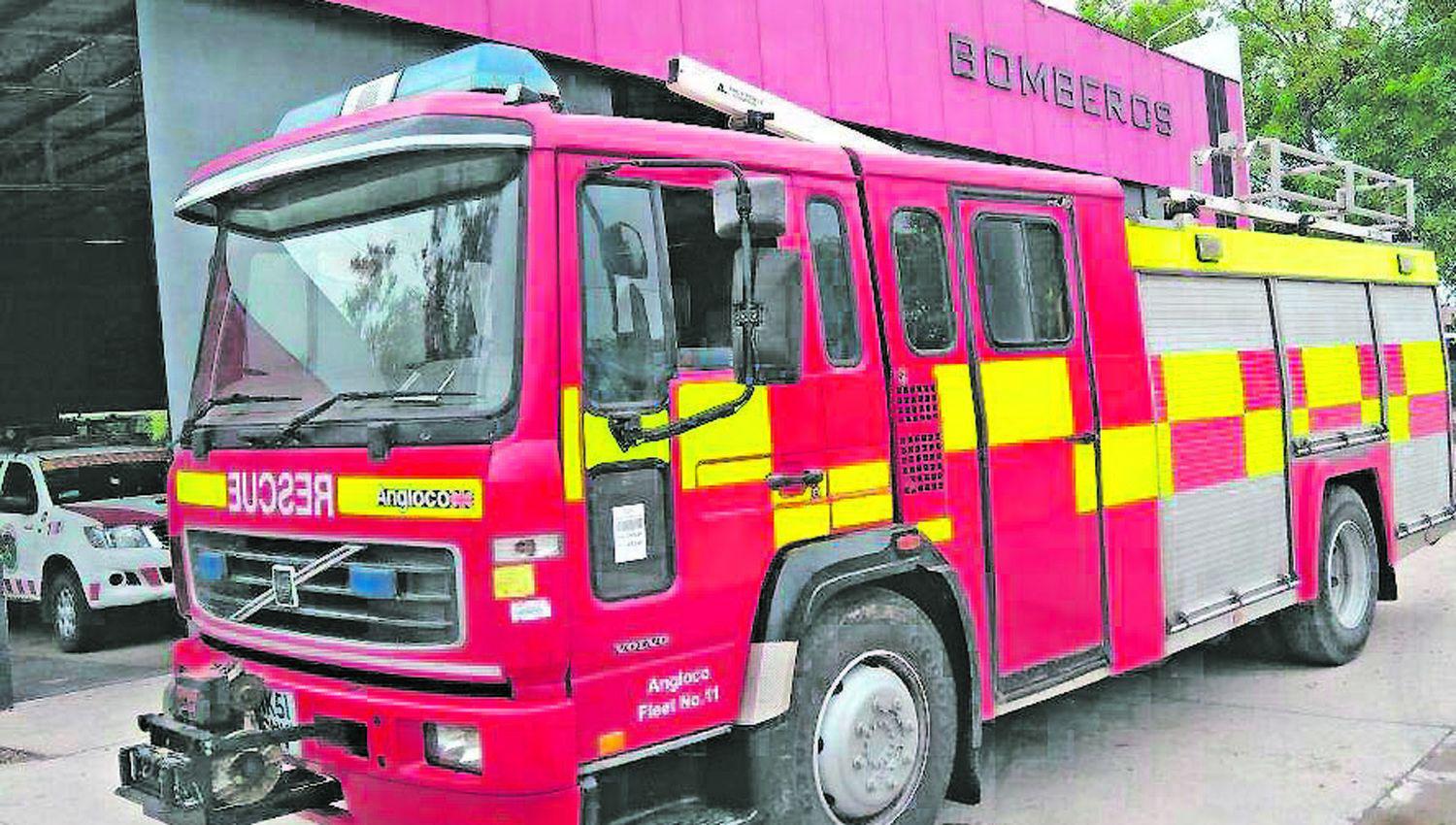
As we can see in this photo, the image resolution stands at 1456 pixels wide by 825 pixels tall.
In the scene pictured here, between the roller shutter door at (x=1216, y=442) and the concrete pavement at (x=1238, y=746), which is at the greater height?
the roller shutter door at (x=1216, y=442)

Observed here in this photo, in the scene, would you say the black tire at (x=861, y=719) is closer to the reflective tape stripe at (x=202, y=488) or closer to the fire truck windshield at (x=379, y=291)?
the fire truck windshield at (x=379, y=291)

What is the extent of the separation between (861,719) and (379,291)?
2.13m

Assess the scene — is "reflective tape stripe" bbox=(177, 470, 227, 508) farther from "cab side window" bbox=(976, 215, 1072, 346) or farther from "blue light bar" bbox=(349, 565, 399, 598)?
"cab side window" bbox=(976, 215, 1072, 346)

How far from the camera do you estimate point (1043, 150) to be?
51.9ft

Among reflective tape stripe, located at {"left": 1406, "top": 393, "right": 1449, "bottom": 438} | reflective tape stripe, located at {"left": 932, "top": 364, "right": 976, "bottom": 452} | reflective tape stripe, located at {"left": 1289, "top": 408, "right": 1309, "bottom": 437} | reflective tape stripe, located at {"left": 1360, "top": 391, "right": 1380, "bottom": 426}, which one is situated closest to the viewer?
reflective tape stripe, located at {"left": 932, "top": 364, "right": 976, "bottom": 452}

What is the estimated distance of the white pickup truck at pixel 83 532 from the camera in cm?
957

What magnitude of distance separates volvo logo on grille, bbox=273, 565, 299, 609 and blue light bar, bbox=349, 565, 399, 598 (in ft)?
0.94

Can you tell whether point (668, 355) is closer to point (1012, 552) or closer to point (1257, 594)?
point (1012, 552)

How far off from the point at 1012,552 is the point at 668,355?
74.6 inches

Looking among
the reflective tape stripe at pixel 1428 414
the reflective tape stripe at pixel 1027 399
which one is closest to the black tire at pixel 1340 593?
the reflective tape stripe at pixel 1428 414

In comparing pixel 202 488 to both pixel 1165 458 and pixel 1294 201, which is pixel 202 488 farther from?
pixel 1294 201

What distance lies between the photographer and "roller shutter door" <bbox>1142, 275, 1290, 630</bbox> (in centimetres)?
568

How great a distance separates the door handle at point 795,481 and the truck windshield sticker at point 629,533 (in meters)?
0.52

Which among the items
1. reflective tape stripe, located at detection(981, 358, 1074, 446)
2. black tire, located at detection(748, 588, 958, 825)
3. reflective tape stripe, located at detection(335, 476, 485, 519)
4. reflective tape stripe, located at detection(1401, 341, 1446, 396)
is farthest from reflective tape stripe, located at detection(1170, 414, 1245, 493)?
reflective tape stripe, located at detection(335, 476, 485, 519)
